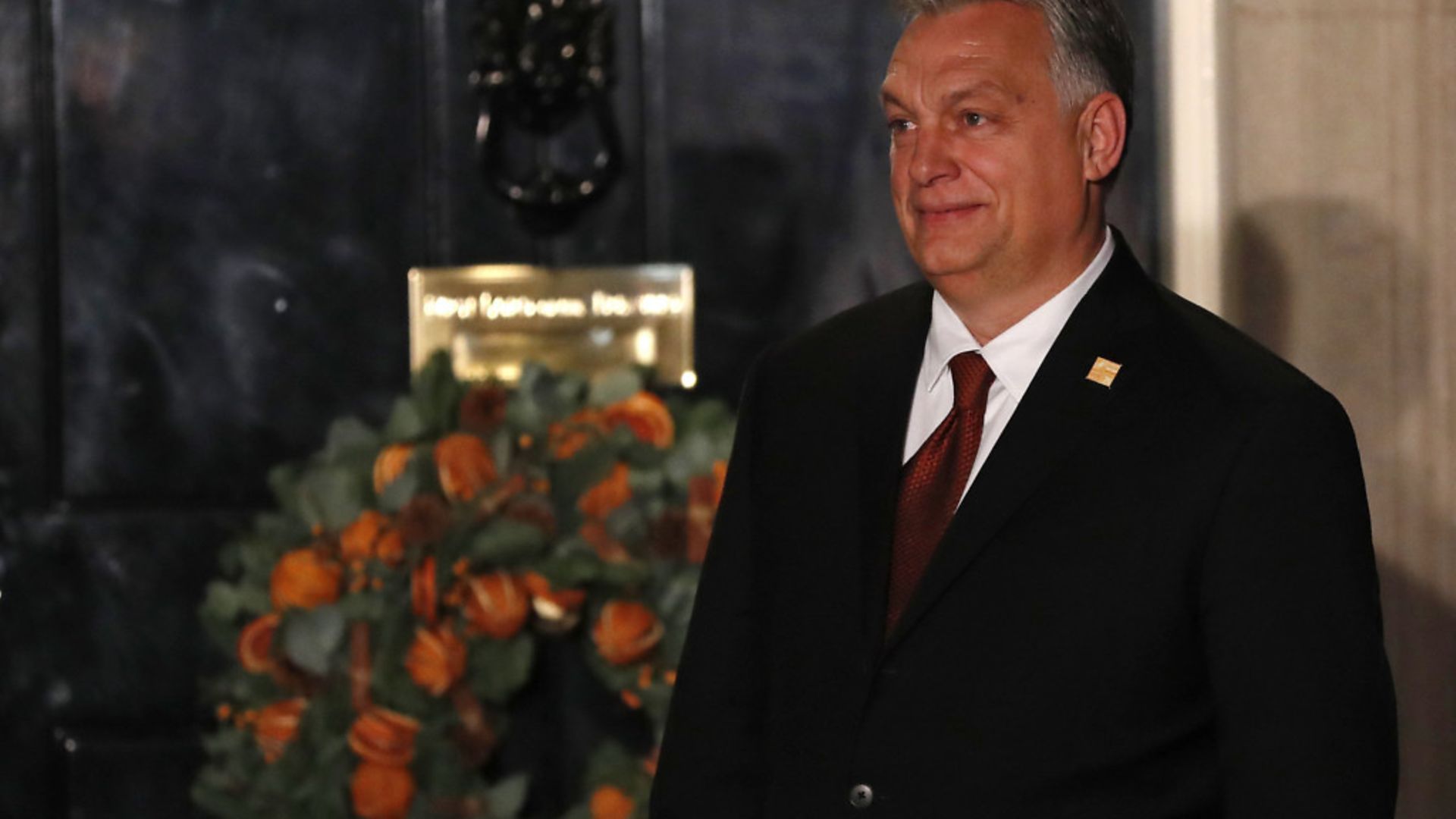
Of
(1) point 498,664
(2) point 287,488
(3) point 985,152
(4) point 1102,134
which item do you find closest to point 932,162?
(3) point 985,152

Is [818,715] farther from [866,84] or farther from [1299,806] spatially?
[866,84]

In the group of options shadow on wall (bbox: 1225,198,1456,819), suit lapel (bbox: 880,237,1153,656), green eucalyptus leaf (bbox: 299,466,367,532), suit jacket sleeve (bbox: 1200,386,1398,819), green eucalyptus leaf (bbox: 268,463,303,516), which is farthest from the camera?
green eucalyptus leaf (bbox: 268,463,303,516)

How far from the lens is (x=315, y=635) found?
8.80ft

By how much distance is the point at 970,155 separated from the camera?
1624 millimetres

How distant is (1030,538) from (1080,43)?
467mm

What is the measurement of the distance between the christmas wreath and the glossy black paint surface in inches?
32.7

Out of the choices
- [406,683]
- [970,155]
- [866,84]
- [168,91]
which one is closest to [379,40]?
[168,91]

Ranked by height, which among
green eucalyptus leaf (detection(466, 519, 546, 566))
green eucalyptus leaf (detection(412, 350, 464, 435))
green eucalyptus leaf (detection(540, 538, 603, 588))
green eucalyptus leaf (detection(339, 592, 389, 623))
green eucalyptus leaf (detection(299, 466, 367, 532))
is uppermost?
green eucalyptus leaf (detection(412, 350, 464, 435))

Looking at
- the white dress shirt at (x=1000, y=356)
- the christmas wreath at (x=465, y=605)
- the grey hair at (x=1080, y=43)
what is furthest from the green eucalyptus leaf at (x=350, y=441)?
the grey hair at (x=1080, y=43)

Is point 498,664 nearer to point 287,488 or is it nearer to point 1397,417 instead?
point 287,488

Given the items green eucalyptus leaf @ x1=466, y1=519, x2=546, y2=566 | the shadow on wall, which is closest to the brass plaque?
green eucalyptus leaf @ x1=466, y1=519, x2=546, y2=566

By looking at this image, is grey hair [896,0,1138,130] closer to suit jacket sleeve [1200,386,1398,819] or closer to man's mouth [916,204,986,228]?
man's mouth [916,204,986,228]

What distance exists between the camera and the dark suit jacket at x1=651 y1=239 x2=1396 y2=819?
1462 millimetres

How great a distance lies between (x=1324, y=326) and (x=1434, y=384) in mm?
171
